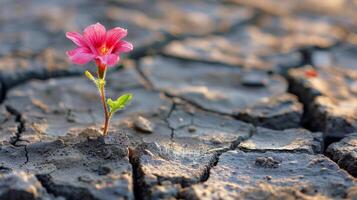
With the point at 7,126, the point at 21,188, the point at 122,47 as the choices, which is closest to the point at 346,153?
the point at 122,47

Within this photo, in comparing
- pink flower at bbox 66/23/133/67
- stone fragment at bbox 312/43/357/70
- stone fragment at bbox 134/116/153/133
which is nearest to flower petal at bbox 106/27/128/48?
pink flower at bbox 66/23/133/67

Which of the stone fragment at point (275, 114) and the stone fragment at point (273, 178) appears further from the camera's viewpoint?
the stone fragment at point (275, 114)

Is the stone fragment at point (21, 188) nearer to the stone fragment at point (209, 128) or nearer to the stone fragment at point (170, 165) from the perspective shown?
the stone fragment at point (170, 165)

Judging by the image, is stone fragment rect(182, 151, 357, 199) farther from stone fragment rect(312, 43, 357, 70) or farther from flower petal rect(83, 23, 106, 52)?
stone fragment rect(312, 43, 357, 70)

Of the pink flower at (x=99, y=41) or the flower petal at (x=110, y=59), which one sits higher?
Answer: the pink flower at (x=99, y=41)

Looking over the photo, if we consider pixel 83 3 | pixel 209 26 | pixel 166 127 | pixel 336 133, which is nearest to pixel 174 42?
pixel 209 26

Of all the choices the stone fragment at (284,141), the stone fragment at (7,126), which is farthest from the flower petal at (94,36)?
the stone fragment at (284,141)
